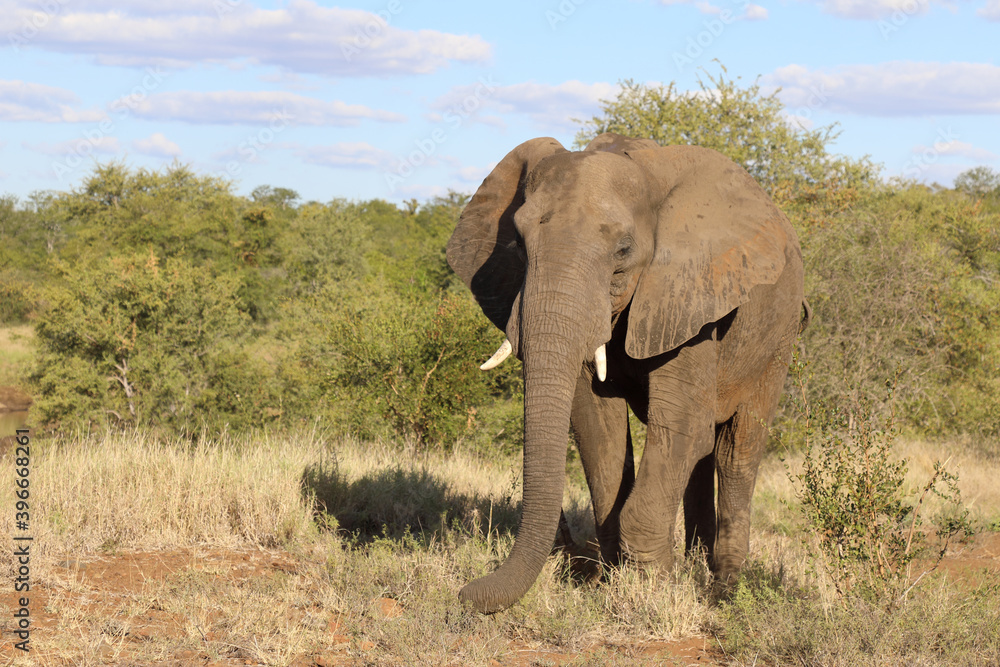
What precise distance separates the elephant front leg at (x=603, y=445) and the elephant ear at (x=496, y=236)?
71cm

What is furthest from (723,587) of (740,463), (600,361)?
(600,361)

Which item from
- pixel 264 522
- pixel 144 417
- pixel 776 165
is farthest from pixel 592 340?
pixel 776 165

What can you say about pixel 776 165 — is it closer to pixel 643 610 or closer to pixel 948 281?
pixel 948 281

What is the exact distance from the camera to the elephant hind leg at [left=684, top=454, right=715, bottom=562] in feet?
22.7

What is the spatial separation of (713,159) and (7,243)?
53.3 metres

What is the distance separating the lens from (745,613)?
16.1 feet

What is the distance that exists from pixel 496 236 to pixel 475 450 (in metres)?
6.61

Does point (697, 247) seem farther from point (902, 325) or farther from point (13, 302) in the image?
point (13, 302)

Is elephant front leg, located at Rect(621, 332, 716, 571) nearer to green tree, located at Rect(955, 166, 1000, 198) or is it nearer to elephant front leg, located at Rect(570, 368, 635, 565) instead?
elephant front leg, located at Rect(570, 368, 635, 565)

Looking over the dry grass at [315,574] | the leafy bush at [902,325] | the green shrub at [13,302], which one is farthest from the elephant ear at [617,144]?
the green shrub at [13,302]

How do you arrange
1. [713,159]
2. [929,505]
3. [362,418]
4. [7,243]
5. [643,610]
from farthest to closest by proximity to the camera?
[7,243] < [362,418] < [929,505] < [713,159] < [643,610]

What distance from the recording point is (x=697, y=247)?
17.1 ft

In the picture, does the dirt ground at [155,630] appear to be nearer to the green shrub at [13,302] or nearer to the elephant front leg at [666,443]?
the elephant front leg at [666,443]

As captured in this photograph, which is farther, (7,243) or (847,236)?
(7,243)
